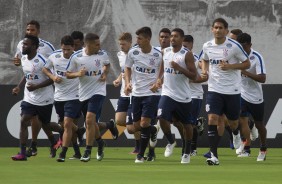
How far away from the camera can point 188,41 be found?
69.1 ft

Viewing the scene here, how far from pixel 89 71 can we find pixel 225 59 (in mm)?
2445

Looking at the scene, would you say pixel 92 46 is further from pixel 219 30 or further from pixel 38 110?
pixel 219 30

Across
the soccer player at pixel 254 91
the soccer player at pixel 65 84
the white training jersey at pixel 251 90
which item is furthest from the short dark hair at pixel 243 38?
the soccer player at pixel 65 84

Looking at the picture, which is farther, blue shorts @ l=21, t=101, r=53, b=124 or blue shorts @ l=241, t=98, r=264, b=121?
blue shorts @ l=241, t=98, r=264, b=121

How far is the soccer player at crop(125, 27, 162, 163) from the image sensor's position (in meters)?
18.3

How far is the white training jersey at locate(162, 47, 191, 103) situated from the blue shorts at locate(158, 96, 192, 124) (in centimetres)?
7

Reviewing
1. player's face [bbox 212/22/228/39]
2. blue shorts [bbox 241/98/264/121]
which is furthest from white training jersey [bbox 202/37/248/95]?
blue shorts [bbox 241/98/264/121]

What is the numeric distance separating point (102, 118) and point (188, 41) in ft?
15.0

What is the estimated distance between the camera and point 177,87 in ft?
59.3

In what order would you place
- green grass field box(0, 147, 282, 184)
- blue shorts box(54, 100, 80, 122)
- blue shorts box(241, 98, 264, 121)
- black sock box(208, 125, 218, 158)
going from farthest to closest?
blue shorts box(241, 98, 264, 121) → blue shorts box(54, 100, 80, 122) → black sock box(208, 125, 218, 158) → green grass field box(0, 147, 282, 184)

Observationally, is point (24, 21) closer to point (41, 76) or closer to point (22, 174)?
point (41, 76)

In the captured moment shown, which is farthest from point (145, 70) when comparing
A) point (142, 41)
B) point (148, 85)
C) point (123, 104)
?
point (123, 104)

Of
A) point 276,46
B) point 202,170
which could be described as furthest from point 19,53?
point 276,46

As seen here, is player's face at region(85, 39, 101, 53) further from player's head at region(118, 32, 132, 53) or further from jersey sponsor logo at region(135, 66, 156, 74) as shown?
player's head at region(118, 32, 132, 53)
